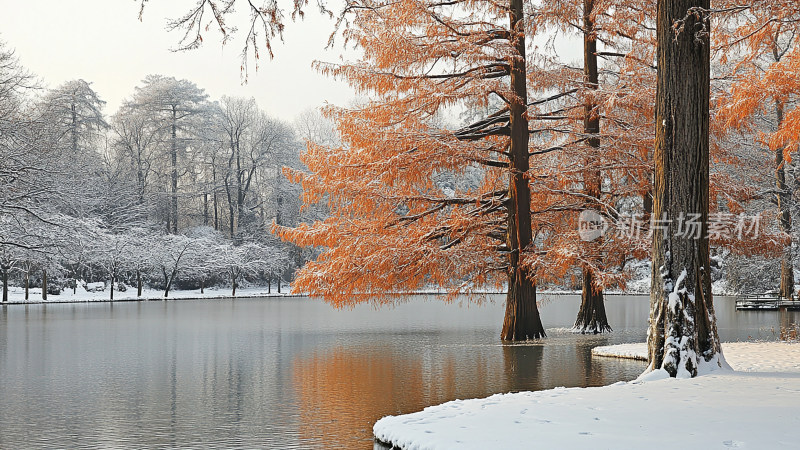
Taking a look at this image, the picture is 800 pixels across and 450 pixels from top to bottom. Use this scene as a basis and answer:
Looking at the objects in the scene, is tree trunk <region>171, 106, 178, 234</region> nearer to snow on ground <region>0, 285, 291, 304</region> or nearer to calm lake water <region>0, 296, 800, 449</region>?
snow on ground <region>0, 285, 291, 304</region>

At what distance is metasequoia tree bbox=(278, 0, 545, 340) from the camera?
1584 centimetres

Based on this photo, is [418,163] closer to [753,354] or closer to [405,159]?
[405,159]

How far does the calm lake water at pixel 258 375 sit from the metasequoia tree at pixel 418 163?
153 centimetres

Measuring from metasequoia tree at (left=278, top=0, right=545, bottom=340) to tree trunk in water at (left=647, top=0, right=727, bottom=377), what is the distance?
693 centimetres

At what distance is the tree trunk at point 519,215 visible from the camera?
54.1ft

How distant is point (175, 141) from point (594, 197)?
43.3 metres

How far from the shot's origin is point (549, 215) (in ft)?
62.0

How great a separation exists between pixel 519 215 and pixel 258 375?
7304 mm

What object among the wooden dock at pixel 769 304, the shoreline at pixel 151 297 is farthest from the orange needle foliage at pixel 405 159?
the shoreline at pixel 151 297

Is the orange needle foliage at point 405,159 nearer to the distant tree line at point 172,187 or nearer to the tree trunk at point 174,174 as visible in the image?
the distant tree line at point 172,187

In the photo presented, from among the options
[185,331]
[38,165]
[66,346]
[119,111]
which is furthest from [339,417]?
[119,111]

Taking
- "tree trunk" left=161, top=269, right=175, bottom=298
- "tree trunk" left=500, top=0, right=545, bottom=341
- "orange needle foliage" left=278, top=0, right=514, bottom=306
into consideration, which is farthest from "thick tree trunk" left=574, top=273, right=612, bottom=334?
"tree trunk" left=161, top=269, right=175, bottom=298

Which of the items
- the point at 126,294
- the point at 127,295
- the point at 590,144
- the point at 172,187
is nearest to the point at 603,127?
the point at 590,144

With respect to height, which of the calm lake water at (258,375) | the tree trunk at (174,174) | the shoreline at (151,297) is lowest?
the calm lake water at (258,375)
